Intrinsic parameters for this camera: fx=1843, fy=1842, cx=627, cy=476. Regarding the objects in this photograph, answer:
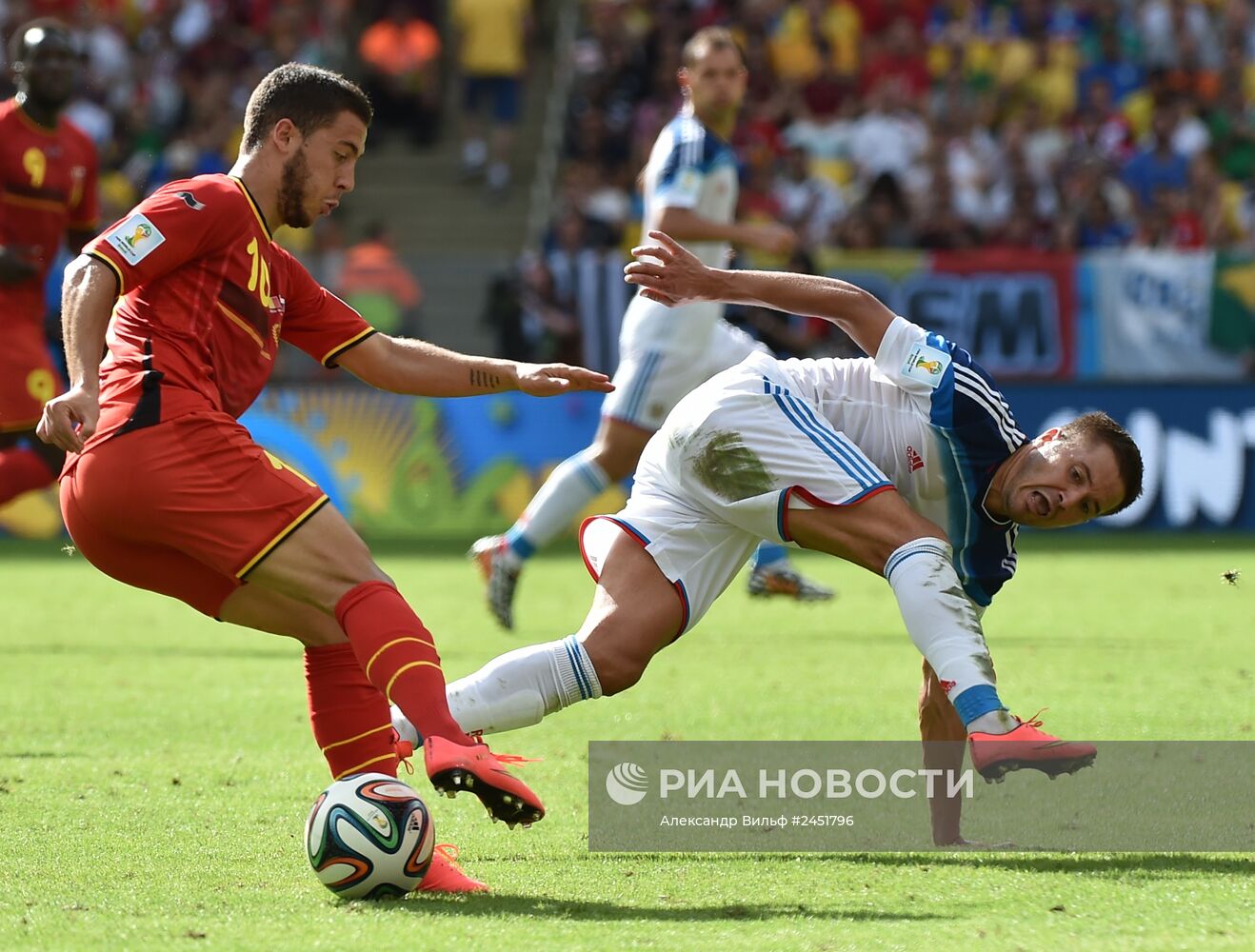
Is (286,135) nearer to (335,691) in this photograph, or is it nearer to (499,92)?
(335,691)

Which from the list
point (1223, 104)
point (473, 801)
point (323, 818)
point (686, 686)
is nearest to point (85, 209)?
point (686, 686)

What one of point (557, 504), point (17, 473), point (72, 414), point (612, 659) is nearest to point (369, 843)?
point (612, 659)

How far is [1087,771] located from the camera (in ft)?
20.1

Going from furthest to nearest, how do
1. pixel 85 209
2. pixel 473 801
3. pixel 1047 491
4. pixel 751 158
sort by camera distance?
pixel 751 158, pixel 85 209, pixel 473 801, pixel 1047 491

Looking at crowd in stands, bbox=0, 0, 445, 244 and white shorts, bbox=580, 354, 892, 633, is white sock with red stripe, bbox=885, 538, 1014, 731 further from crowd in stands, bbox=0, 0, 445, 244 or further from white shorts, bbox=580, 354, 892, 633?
crowd in stands, bbox=0, 0, 445, 244

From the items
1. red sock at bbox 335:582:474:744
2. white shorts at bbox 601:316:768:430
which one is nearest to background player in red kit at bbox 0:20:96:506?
white shorts at bbox 601:316:768:430

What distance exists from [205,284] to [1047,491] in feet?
7.49

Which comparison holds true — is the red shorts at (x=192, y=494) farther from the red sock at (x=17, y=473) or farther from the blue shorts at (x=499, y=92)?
the blue shorts at (x=499, y=92)

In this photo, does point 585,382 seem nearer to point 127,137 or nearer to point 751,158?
point 751,158

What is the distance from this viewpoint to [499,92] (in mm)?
21125

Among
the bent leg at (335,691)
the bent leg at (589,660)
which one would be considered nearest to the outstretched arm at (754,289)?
the bent leg at (589,660)

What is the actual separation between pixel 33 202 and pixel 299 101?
5061mm

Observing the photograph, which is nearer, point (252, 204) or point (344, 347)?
point (252, 204)

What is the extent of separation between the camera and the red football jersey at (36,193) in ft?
30.3
